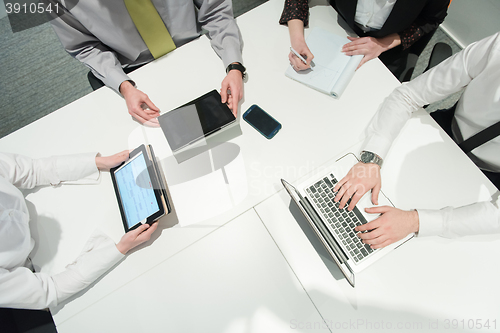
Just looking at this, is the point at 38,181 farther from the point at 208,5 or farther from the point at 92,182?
the point at 208,5

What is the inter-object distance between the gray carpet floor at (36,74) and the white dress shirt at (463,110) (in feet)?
3.40

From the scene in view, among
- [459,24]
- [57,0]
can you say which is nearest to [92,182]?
[57,0]

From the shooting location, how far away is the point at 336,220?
2.91 ft

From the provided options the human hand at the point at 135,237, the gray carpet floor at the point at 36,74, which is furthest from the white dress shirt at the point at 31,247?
the gray carpet floor at the point at 36,74

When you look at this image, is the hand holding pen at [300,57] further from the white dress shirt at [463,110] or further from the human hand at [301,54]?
the white dress shirt at [463,110]

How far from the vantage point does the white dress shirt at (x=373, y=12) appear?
1129 mm

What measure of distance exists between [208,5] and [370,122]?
2.71ft

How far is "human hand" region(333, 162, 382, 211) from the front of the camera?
0.90 meters

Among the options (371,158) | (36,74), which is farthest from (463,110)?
(36,74)

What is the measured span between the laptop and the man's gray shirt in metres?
0.60

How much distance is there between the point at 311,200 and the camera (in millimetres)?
906

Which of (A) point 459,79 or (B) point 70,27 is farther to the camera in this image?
(B) point 70,27

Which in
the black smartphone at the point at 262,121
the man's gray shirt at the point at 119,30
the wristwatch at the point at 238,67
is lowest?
the black smartphone at the point at 262,121

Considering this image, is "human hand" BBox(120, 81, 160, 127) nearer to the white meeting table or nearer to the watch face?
the white meeting table
